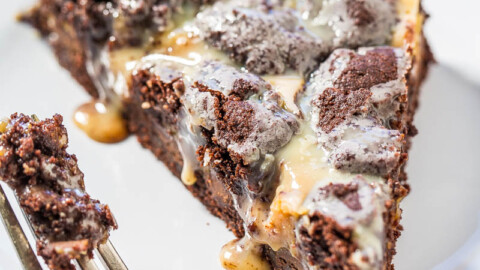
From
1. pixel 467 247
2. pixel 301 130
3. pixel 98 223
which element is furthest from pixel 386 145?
pixel 98 223

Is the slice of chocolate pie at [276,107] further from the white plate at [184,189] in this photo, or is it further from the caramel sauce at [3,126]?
the caramel sauce at [3,126]

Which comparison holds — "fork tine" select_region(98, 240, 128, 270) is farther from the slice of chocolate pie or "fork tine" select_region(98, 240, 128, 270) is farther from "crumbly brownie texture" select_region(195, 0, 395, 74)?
"crumbly brownie texture" select_region(195, 0, 395, 74)

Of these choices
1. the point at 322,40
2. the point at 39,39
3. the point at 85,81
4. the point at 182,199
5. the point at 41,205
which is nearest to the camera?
the point at 41,205

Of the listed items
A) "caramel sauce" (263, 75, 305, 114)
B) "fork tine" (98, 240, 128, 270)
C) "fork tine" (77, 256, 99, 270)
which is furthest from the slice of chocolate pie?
"fork tine" (77, 256, 99, 270)

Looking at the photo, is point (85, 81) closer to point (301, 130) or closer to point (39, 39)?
point (39, 39)

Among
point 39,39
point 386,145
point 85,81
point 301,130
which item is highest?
point 39,39

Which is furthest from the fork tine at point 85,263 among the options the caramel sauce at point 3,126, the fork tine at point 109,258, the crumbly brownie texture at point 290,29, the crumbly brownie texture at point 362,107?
the crumbly brownie texture at point 290,29

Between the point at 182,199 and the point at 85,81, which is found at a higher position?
the point at 85,81
